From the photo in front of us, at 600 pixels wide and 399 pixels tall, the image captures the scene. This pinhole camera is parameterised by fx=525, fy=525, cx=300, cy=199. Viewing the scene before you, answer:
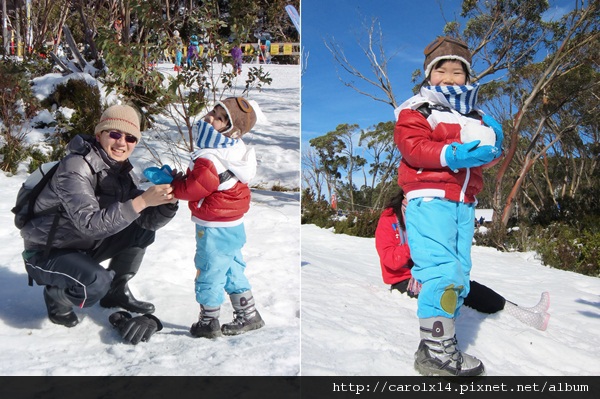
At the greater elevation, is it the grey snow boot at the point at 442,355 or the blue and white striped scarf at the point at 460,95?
the blue and white striped scarf at the point at 460,95

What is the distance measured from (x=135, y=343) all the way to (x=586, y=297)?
2.89m

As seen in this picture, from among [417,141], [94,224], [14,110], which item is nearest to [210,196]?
[94,224]

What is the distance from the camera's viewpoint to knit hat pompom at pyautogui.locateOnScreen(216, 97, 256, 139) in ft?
7.16

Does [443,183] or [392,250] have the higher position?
[443,183]

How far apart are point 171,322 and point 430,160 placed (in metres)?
1.40

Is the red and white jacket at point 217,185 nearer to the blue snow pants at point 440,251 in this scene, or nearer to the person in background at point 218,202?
the person in background at point 218,202

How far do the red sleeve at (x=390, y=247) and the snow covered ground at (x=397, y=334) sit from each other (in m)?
0.14

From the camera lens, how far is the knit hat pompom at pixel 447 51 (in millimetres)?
1877

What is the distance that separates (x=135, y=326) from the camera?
80.5 inches

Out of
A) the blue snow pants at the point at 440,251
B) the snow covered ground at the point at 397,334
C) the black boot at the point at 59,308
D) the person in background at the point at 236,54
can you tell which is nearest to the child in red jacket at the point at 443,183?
the blue snow pants at the point at 440,251

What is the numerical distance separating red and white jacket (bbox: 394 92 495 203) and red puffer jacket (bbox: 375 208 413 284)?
82 centimetres

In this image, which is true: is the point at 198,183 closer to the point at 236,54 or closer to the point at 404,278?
the point at 404,278
